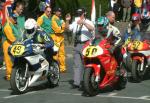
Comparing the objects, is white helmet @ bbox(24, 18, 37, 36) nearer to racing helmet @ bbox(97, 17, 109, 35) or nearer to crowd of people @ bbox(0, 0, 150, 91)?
crowd of people @ bbox(0, 0, 150, 91)

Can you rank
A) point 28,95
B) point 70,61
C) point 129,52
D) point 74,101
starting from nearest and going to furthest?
1. point 74,101
2. point 28,95
3. point 129,52
4. point 70,61

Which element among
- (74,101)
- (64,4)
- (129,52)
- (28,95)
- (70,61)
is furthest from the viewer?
(64,4)

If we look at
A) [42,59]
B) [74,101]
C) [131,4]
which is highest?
[131,4]

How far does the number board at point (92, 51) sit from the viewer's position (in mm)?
12445

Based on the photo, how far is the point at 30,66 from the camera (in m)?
13.2

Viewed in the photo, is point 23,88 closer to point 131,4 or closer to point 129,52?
point 129,52

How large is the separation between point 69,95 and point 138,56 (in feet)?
8.48

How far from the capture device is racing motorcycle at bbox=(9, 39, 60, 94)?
12789 millimetres

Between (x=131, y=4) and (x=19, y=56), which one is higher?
(x=131, y=4)

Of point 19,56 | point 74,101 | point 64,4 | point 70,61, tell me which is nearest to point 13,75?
point 19,56

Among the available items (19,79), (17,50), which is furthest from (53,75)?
(17,50)

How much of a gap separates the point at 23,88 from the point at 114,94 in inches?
77.5

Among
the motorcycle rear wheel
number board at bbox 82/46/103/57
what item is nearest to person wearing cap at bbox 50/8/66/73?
the motorcycle rear wheel

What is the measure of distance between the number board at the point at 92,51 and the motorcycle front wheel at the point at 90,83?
1.05 feet
